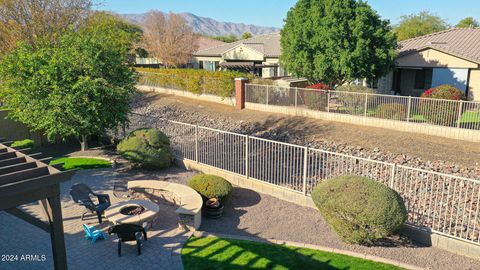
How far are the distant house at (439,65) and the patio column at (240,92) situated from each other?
10.6 m

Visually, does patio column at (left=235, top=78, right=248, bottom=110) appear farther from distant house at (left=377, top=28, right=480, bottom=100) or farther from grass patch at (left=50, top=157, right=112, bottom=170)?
grass patch at (left=50, top=157, right=112, bottom=170)

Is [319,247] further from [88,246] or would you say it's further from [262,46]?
[262,46]

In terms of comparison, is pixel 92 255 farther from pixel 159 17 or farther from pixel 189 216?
pixel 159 17

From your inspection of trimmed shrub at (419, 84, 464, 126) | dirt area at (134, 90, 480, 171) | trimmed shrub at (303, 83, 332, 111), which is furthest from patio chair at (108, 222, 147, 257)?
trimmed shrub at (303, 83, 332, 111)

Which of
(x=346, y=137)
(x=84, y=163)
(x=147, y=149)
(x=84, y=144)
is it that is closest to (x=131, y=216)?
(x=147, y=149)

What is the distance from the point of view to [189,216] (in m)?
9.04

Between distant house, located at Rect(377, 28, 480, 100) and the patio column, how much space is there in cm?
1059

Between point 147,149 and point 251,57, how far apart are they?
86.6 feet

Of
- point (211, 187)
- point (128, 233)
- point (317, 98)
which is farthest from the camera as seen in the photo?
point (317, 98)

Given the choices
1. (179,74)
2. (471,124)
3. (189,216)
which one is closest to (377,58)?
(471,124)

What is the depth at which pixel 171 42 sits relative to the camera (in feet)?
148

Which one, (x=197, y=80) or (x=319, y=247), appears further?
(x=197, y=80)

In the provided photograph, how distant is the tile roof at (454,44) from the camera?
2359cm

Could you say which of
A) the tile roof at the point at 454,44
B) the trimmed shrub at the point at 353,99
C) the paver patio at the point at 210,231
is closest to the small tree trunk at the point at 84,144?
the paver patio at the point at 210,231
